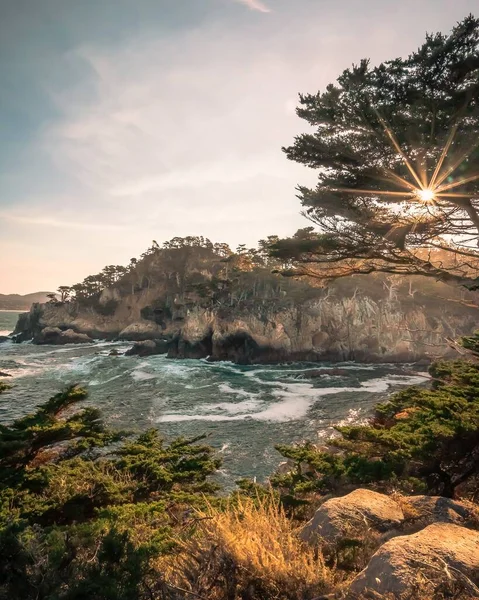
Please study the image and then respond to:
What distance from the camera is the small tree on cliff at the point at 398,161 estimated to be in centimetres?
630

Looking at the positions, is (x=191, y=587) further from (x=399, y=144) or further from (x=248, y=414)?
(x=248, y=414)

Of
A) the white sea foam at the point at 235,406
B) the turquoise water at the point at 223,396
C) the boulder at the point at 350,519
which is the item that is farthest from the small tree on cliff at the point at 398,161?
the white sea foam at the point at 235,406

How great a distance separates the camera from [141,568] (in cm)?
321

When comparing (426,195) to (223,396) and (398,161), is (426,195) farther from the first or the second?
(223,396)

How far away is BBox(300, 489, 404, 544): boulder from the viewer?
427cm

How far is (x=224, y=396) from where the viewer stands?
29891 millimetres

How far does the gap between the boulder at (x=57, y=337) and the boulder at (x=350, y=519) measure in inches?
2910

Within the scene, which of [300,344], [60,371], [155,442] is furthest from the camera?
[300,344]

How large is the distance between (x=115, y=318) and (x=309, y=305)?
48.8 m

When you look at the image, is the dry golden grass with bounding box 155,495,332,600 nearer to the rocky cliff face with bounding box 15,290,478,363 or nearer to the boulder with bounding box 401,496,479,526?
the boulder with bounding box 401,496,479,526

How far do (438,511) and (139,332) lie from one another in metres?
71.0

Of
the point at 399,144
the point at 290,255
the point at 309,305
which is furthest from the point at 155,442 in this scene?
the point at 309,305

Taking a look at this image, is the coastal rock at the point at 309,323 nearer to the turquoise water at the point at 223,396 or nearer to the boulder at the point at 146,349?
the boulder at the point at 146,349

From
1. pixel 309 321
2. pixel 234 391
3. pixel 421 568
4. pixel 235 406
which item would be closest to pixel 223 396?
pixel 234 391
